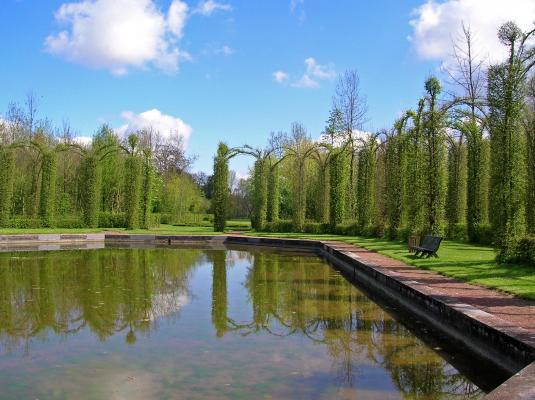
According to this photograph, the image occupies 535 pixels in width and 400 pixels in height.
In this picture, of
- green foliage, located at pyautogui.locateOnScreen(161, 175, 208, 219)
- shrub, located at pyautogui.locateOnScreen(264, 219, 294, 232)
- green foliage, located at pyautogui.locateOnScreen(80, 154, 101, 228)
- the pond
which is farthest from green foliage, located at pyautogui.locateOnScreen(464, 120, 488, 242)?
green foliage, located at pyautogui.locateOnScreen(161, 175, 208, 219)

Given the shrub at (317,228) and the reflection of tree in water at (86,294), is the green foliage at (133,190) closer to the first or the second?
the shrub at (317,228)

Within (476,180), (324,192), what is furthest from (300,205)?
(476,180)

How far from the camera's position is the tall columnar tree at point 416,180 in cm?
1998

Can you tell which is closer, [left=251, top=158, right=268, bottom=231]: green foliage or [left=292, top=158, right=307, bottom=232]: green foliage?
[left=292, top=158, right=307, bottom=232]: green foliage

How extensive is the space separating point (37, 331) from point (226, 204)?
2401 centimetres

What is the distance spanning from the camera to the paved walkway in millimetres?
6914

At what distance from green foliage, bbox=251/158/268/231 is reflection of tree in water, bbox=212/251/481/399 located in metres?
17.7

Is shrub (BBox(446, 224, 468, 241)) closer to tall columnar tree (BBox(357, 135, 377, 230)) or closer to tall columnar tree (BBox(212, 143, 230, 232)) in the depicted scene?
Answer: tall columnar tree (BBox(357, 135, 377, 230))

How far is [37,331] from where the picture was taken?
766 centimetres

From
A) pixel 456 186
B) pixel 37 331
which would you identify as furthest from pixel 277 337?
pixel 456 186

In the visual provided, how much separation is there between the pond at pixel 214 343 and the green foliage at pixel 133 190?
1919cm

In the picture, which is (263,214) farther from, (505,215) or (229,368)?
(229,368)

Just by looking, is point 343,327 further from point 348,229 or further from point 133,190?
point 133,190

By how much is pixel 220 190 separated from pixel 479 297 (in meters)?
23.9
